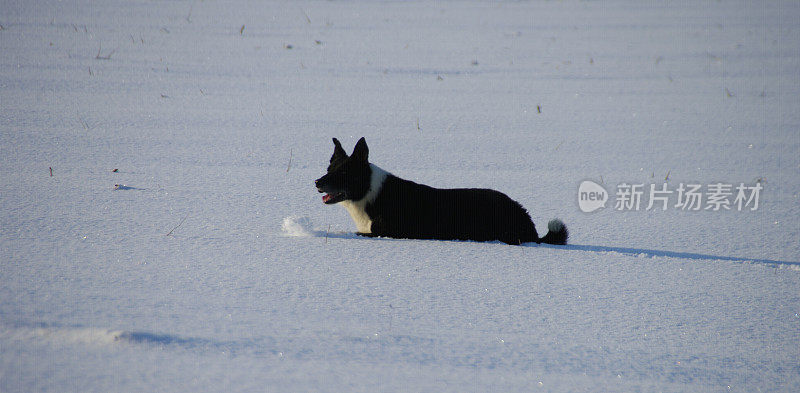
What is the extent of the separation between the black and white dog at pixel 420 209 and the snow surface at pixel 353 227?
0.22 m

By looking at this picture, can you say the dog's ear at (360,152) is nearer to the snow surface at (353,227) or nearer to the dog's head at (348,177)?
the dog's head at (348,177)

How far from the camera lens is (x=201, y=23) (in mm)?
11672

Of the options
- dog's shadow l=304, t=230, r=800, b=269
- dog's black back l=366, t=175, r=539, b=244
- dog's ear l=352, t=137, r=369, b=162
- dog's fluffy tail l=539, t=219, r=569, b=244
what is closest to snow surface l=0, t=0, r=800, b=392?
dog's shadow l=304, t=230, r=800, b=269

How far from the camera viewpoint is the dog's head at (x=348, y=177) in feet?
13.1

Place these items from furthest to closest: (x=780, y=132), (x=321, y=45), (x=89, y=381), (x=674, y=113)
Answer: (x=321, y=45), (x=674, y=113), (x=780, y=132), (x=89, y=381)

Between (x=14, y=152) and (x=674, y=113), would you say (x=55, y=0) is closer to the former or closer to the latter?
(x=14, y=152)

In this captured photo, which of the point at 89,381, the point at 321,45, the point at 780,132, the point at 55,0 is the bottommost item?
the point at 89,381

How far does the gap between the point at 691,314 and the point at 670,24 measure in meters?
13.6

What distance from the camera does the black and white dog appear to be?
3.97m

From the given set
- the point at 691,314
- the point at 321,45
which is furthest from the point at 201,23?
the point at 691,314

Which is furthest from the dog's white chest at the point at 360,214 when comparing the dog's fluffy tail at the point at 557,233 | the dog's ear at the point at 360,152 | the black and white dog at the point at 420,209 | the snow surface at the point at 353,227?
the dog's fluffy tail at the point at 557,233

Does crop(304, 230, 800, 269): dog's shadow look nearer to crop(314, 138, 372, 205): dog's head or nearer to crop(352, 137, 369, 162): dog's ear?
crop(314, 138, 372, 205): dog's head

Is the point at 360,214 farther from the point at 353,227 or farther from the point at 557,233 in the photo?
the point at 557,233

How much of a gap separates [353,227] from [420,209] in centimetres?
49
